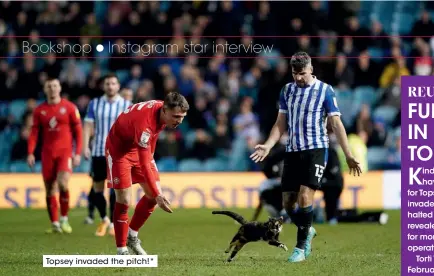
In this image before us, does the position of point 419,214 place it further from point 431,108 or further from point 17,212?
point 17,212

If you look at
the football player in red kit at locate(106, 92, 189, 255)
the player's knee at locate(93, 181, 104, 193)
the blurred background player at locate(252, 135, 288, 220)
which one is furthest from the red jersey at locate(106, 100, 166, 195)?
the blurred background player at locate(252, 135, 288, 220)

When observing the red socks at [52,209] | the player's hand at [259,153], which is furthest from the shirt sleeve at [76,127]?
the player's hand at [259,153]

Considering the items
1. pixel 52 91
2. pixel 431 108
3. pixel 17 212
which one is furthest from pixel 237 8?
pixel 431 108

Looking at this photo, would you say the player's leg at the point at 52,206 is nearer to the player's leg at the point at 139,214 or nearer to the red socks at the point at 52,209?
the red socks at the point at 52,209

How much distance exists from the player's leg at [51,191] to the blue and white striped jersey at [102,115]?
70 centimetres

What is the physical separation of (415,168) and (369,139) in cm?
1219

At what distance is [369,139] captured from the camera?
66.2ft

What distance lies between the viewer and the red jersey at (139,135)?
30.8 ft

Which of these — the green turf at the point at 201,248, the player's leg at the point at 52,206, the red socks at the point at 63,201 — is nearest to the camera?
the green turf at the point at 201,248

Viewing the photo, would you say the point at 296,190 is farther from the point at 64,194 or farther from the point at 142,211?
the point at 64,194

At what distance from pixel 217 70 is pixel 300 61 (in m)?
11.7

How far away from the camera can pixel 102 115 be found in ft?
45.0

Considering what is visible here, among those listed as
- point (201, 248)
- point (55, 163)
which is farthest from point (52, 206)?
point (201, 248)

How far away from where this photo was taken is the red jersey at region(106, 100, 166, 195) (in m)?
9.40
